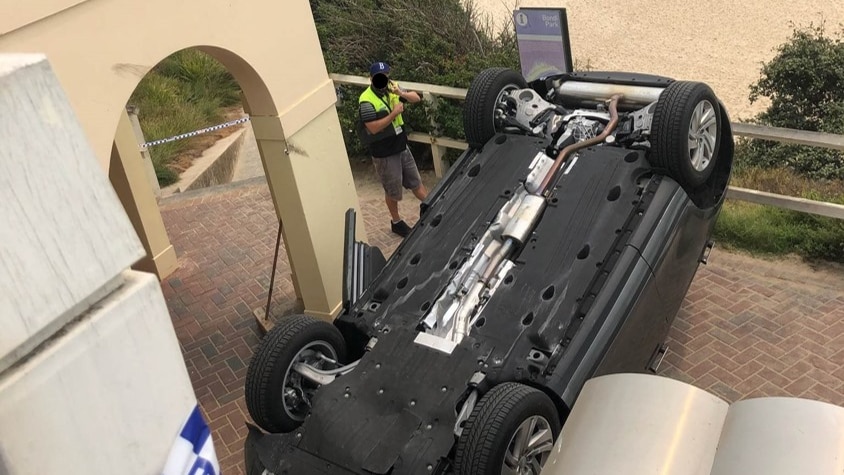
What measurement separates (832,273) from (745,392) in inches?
76.1

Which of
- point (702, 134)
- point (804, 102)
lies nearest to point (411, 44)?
point (804, 102)

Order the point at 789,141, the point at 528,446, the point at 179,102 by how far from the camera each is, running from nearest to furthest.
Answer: the point at 528,446
the point at 789,141
the point at 179,102

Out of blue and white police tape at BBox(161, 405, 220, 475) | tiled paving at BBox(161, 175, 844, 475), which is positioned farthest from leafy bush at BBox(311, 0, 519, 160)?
blue and white police tape at BBox(161, 405, 220, 475)

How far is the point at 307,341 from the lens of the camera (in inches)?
192

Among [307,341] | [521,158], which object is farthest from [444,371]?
[521,158]

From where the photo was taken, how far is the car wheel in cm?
400

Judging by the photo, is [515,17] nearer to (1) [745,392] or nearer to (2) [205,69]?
(1) [745,392]

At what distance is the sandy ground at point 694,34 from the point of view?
15.2m

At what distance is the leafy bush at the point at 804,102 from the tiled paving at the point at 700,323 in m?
3.40

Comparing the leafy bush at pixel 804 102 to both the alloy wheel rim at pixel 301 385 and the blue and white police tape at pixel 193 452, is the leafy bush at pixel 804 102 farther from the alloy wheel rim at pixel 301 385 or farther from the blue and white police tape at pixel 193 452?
the blue and white police tape at pixel 193 452

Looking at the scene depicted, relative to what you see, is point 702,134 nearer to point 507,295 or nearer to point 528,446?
point 507,295

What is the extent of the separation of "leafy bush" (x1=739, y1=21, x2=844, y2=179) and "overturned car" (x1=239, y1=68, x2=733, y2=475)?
16.1ft

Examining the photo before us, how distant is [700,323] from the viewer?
6.65 metres

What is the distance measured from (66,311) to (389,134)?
6.65 m
